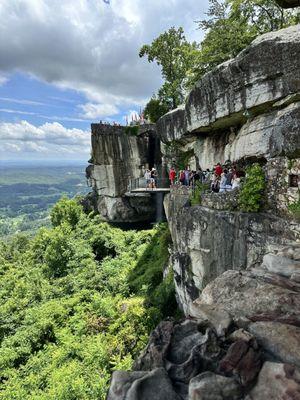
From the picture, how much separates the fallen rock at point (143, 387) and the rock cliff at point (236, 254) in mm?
14

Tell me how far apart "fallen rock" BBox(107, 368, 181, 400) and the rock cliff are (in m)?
0.01

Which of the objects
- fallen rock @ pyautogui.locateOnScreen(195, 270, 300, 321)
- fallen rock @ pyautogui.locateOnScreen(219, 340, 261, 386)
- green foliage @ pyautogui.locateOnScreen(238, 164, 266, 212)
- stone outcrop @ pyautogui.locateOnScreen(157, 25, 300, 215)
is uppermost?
stone outcrop @ pyautogui.locateOnScreen(157, 25, 300, 215)

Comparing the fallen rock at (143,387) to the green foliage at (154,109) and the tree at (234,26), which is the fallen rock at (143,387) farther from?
the green foliage at (154,109)

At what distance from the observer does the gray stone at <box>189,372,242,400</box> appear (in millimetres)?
4219

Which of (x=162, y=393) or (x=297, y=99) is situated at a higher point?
(x=297, y=99)

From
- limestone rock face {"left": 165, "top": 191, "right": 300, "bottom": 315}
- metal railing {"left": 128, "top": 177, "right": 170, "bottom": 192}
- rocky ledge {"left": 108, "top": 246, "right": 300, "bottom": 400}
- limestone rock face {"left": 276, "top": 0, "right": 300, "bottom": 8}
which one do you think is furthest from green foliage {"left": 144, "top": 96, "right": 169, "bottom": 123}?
rocky ledge {"left": 108, "top": 246, "right": 300, "bottom": 400}

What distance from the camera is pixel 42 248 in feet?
124

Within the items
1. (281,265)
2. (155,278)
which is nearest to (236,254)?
(281,265)

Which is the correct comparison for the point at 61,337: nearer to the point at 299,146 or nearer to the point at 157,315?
the point at 157,315

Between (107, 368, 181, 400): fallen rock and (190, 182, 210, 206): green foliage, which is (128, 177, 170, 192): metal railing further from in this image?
(107, 368, 181, 400): fallen rock

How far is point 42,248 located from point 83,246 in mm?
7785

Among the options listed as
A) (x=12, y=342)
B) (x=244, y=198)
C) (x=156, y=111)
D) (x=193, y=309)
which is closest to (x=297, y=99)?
(x=244, y=198)

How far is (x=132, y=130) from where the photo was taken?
1489 inches

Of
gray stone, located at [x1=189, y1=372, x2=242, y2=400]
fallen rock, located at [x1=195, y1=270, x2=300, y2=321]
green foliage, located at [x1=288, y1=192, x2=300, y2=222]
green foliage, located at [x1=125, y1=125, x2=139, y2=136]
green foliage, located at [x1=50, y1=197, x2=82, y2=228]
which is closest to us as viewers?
gray stone, located at [x1=189, y1=372, x2=242, y2=400]
